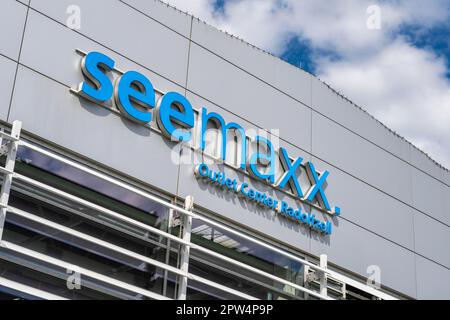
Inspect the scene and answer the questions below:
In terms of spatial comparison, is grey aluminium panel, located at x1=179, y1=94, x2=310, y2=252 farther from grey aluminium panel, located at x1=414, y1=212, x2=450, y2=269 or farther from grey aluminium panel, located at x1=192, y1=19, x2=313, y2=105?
grey aluminium panel, located at x1=414, y1=212, x2=450, y2=269

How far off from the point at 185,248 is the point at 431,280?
20.8 feet

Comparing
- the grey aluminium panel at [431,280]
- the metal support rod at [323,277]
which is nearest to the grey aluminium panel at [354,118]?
the grey aluminium panel at [431,280]

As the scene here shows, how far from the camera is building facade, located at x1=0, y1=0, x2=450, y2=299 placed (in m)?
9.77

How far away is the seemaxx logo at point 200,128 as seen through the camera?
426 inches

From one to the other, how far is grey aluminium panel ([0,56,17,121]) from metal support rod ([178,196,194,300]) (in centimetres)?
275

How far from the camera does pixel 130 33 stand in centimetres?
1156

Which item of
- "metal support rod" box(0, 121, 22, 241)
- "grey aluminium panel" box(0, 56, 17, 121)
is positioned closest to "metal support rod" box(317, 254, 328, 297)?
"metal support rod" box(0, 121, 22, 241)

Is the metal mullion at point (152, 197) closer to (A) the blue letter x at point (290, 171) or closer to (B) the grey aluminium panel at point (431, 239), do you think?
(A) the blue letter x at point (290, 171)

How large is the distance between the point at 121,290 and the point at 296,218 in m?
3.82

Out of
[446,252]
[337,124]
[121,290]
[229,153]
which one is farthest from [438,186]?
[121,290]

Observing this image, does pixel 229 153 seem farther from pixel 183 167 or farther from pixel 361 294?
pixel 361 294

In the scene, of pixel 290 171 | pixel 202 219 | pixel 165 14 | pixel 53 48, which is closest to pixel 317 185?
pixel 290 171

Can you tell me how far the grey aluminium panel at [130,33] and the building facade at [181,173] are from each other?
2 cm

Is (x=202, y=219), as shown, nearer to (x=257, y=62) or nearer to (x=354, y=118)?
(x=257, y=62)
